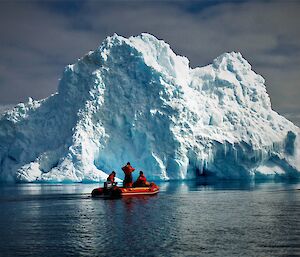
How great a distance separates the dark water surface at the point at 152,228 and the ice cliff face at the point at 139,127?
25479 millimetres

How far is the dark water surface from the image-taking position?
1599 centimetres

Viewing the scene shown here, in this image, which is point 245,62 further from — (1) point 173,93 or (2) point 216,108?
(1) point 173,93

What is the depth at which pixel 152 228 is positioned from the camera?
66.1 feet

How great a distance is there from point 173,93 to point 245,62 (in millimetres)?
15706

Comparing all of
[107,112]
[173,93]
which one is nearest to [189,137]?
[173,93]

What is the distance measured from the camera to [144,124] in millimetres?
57031

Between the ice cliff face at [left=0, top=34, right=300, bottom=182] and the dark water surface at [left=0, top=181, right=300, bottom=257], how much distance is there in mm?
25479

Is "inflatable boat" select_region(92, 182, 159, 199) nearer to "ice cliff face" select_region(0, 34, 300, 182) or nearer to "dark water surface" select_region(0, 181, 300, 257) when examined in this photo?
"dark water surface" select_region(0, 181, 300, 257)

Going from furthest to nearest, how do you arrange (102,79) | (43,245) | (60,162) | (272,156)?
(272,156) < (102,79) < (60,162) < (43,245)

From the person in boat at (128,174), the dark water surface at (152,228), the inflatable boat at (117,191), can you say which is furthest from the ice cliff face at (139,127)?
the dark water surface at (152,228)

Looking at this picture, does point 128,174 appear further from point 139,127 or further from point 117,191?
point 139,127

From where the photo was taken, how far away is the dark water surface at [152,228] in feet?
52.5

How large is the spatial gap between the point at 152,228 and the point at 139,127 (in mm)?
37010

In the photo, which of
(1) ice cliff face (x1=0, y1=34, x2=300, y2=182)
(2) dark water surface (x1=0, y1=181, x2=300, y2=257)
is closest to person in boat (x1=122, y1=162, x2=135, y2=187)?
(2) dark water surface (x1=0, y1=181, x2=300, y2=257)
